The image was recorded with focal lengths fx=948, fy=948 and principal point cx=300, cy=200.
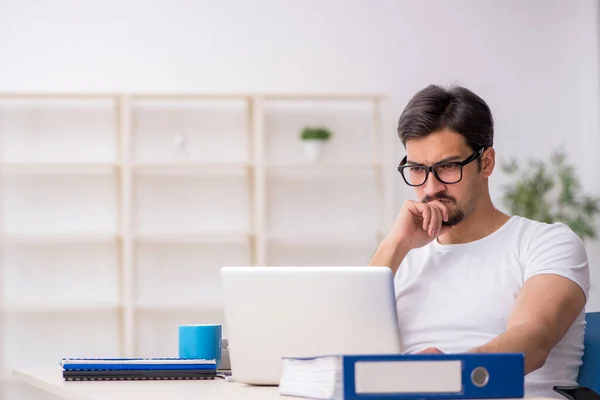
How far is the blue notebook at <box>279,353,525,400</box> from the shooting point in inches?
45.0

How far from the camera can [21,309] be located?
4.80 m

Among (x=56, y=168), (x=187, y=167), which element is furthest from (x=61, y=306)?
(x=187, y=167)

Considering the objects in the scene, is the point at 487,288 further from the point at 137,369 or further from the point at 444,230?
the point at 137,369

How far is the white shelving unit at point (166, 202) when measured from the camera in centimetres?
504

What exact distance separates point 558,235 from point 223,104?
3466mm

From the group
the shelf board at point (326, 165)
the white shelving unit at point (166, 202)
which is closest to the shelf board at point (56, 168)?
the white shelving unit at point (166, 202)

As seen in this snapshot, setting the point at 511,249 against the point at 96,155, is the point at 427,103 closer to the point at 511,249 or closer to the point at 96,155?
the point at 511,249

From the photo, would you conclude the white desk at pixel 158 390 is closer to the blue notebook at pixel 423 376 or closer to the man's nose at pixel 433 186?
the blue notebook at pixel 423 376

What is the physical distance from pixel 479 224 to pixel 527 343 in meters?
0.52

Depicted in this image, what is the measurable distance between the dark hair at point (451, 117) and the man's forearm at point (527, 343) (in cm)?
57

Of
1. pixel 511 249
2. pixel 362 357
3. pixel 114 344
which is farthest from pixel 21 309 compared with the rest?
pixel 362 357

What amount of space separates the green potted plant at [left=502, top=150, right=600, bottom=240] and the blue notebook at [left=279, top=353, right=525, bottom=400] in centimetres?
382

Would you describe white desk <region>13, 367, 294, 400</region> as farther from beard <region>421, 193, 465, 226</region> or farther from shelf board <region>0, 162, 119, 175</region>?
shelf board <region>0, 162, 119, 175</region>

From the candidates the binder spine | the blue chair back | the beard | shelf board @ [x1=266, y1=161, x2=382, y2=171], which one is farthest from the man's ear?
shelf board @ [x1=266, y1=161, x2=382, y2=171]
